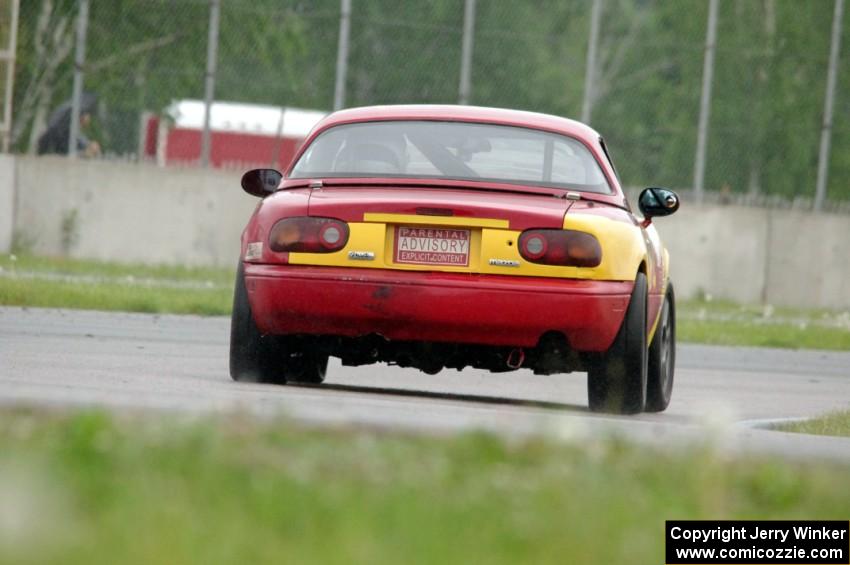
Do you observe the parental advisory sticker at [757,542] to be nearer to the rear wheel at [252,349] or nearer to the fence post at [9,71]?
the rear wheel at [252,349]

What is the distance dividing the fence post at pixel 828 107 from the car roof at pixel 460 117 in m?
16.0

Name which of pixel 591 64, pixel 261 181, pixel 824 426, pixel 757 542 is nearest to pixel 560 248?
pixel 824 426

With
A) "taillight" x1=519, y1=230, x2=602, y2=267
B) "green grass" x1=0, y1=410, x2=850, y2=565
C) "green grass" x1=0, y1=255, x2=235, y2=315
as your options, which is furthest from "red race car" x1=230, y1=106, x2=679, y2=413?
"green grass" x1=0, y1=255, x2=235, y2=315

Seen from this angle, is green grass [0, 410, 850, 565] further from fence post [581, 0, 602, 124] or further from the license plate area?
fence post [581, 0, 602, 124]

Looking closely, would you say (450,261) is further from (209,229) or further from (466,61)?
(466,61)

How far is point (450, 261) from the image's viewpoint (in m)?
8.70

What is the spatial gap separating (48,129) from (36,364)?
14307mm

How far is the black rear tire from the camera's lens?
995cm

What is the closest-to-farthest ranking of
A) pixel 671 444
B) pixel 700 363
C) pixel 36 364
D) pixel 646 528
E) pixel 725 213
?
pixel 646 528
pixel 671 444
pixel 36 364
pixel 700 363
pixel 725 213

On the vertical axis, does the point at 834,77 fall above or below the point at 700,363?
above

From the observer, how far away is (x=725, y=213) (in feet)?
82.4

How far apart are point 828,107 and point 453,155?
16.9 metres

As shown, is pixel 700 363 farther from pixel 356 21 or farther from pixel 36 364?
pixel 356 21

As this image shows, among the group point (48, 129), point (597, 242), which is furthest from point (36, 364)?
point (48, 129)
